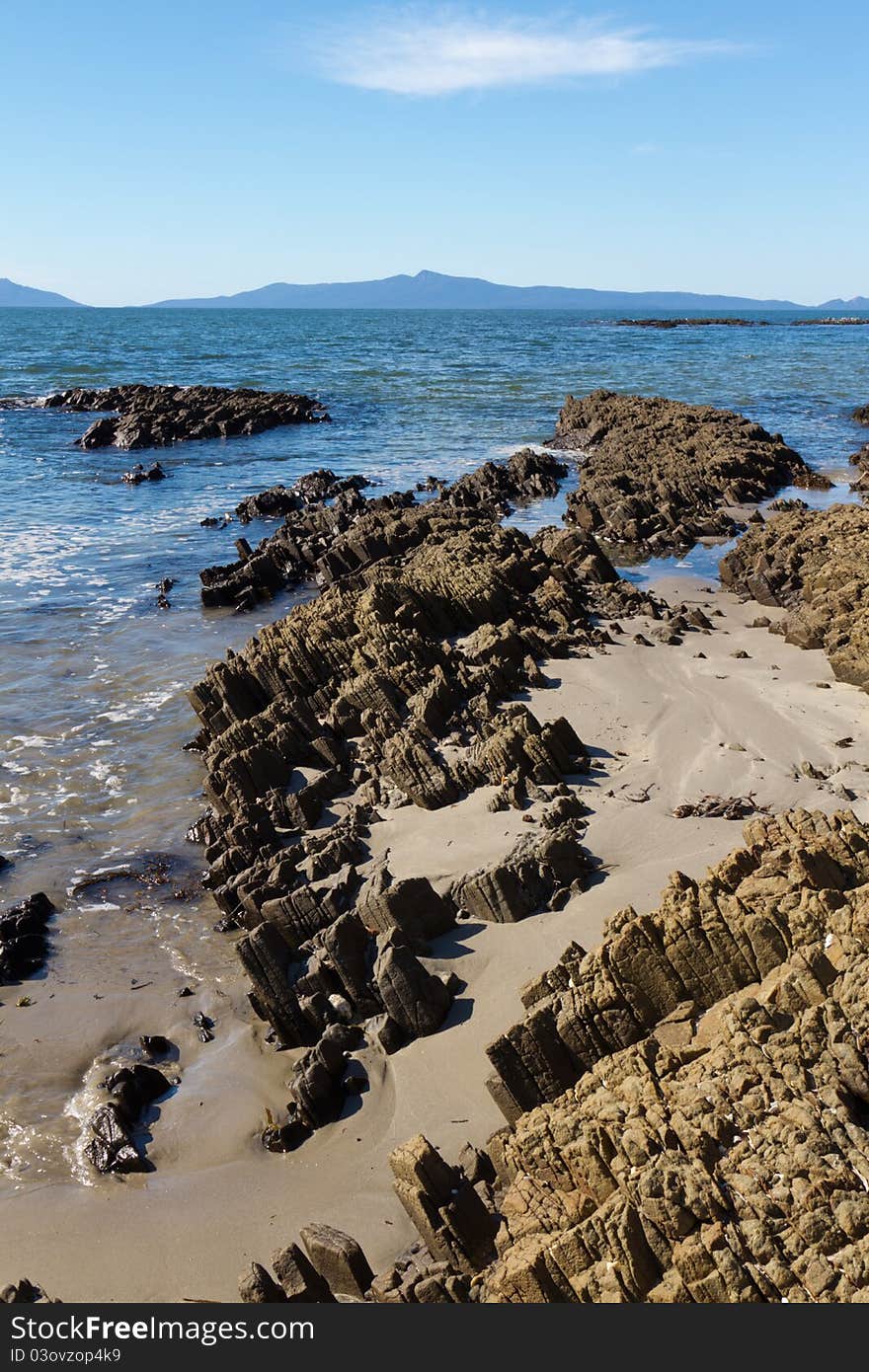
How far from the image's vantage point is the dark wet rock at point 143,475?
37656mm

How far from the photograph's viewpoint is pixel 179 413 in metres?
50.6

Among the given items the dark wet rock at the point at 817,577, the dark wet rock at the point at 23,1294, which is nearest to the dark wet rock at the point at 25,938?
the dark wet rock at the point at 23,1294

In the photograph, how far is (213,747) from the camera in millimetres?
13789

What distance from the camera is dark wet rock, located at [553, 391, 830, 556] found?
25.4 m

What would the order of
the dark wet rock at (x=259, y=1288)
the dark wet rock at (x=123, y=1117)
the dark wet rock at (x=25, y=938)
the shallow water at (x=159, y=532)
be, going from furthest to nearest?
1. the shallow water at (x=159, y=532)
2. the dark wet rock at (x=25, y=938)
3. the dark wet rock at (x=123, y=1117)
4. the dark wet rock at (x=259, y=1288)

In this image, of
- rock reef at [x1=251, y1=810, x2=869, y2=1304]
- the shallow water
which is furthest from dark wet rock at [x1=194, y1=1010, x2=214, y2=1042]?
rock reef at [x1=251, y1=810, x2=869, y2=1304]

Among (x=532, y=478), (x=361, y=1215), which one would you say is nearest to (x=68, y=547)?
(x=532, y=478)

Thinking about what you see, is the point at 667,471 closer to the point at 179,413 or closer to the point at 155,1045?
the point at 155,1045

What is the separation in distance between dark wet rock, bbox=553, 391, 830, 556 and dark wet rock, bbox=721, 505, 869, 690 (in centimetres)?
279

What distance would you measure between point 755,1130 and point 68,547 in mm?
26034

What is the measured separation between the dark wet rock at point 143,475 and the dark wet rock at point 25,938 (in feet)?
94.4

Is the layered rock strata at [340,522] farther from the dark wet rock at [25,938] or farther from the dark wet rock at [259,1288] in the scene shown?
the dark wet rock at [259,1288]

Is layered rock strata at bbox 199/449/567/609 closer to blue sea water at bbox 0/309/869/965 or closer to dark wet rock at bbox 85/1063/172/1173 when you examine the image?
blue sea water at bbox 0/309/869/965

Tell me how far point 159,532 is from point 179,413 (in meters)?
23.2
